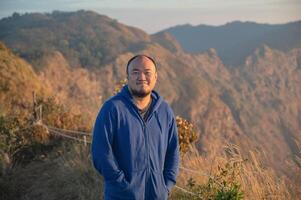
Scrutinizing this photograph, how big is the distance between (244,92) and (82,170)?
123174 millimetres

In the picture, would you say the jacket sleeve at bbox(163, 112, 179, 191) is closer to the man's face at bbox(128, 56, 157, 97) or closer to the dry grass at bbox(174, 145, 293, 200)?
the man's face at bbox(128, 56, 157, 97)

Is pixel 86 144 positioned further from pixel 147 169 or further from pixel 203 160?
pixel 147 169

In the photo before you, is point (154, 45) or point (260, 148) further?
point (154, 45)

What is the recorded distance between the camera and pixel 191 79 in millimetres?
92812

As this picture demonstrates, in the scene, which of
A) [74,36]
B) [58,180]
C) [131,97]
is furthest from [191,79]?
[131,97]

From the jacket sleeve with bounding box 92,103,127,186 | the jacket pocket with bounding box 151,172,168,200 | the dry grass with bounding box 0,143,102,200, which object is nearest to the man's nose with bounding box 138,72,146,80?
the jacket sleeve with bounding box 92,103,127,186

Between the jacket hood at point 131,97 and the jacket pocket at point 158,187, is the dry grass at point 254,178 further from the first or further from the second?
the jacket hood at point 131,97

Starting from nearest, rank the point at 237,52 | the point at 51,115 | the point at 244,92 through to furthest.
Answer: the point at 51,115, the point at 244,92, the point at 237,52

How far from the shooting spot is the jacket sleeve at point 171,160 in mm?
4012

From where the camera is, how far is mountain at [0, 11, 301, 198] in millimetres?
10109

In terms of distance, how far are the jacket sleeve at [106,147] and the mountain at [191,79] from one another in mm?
2159

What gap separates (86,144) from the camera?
791 centimetres

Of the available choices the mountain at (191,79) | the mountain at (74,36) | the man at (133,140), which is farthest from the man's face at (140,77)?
the mountain at (74,36)

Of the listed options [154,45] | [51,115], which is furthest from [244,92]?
[51,115]
